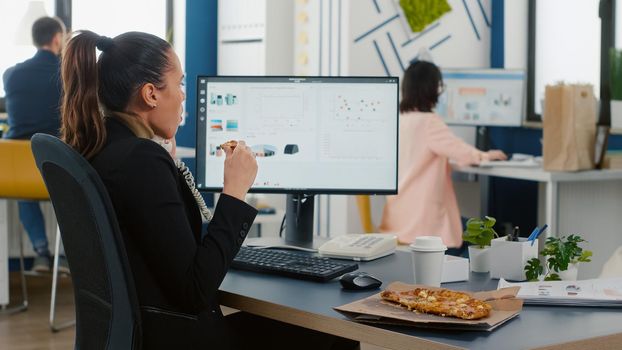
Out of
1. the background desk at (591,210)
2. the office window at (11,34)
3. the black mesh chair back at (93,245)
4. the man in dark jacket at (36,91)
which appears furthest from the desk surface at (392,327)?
the office window at (11,34)

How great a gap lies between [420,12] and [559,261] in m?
3.33

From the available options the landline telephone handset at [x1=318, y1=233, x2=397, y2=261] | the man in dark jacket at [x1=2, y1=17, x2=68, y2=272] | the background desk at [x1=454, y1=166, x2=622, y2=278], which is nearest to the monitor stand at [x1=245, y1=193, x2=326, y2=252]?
the landline telephone handset at [x1=318, y1=233, x2=397, y2=261]

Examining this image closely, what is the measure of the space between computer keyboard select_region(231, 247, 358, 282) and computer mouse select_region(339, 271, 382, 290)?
73 millimetres

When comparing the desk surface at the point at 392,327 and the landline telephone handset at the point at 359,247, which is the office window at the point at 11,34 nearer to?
the landline telephone handset at the point at 359,247

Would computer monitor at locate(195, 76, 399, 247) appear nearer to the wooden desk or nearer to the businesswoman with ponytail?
the businesswoman with ponytail

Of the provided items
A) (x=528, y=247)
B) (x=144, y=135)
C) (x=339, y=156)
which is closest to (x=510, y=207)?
(x=339, y=156)

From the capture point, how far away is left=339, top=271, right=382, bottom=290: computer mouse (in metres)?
1.76

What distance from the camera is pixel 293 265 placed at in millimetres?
1954

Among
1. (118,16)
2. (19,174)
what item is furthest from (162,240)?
(118,16)

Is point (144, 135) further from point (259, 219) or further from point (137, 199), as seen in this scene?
point (259, 219)

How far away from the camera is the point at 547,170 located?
13.6 feet

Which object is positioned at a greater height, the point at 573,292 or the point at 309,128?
the point at 309,128

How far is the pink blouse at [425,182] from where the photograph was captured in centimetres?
417

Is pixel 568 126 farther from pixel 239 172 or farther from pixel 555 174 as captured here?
pixel 239 172
